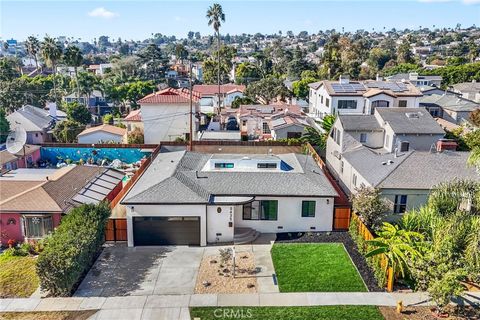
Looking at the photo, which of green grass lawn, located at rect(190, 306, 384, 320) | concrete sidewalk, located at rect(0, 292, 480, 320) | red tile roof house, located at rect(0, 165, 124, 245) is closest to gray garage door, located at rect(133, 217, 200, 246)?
red tile roof house, located at rect(0, 165, 124, 245)

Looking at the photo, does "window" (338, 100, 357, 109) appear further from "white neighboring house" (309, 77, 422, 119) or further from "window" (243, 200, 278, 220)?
"window" (243, 200, 278, 220)

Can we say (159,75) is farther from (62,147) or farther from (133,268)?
(133,268)

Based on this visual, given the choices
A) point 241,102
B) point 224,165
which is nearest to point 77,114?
point 241,102

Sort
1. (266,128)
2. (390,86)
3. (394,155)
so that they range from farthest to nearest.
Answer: (390,86), (266,128), (394,155)

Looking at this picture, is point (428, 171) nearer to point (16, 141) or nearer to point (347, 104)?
point (347, 104)

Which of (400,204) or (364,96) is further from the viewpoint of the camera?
(364,96)

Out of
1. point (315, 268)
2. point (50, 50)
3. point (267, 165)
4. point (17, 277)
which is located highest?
point (50, 50)

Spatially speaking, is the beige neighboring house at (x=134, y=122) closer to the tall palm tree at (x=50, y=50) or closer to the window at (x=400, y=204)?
the tall palm tree at (x=50, y=50)
